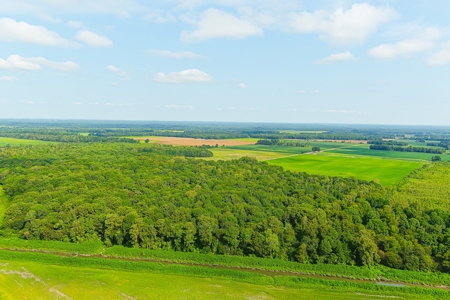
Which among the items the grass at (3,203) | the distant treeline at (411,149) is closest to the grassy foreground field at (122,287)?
the grass at (3,203)

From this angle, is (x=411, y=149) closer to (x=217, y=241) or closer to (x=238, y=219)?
(x=238, y=219)

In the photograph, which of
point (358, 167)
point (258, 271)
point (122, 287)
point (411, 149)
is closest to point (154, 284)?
point (122, 287)

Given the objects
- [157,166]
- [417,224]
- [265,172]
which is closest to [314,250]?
[417,224]

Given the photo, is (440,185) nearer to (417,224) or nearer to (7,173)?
(417,224)

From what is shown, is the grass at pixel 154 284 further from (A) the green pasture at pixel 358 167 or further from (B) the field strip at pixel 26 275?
(A) the green pasture at pixel 358 167

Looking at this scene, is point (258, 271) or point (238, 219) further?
point (238, 219)

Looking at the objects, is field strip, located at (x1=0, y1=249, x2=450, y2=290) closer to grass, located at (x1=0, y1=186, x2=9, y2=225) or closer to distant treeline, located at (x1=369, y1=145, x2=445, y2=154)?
grass, located at (x1=0, y1=186, x2=9, y2=225)

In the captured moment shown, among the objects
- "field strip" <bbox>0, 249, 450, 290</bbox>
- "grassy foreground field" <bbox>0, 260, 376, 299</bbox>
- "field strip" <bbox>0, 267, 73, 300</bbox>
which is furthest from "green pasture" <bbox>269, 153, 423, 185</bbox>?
"field strip" <bbox>0, 267, 73, 300</bbox>
